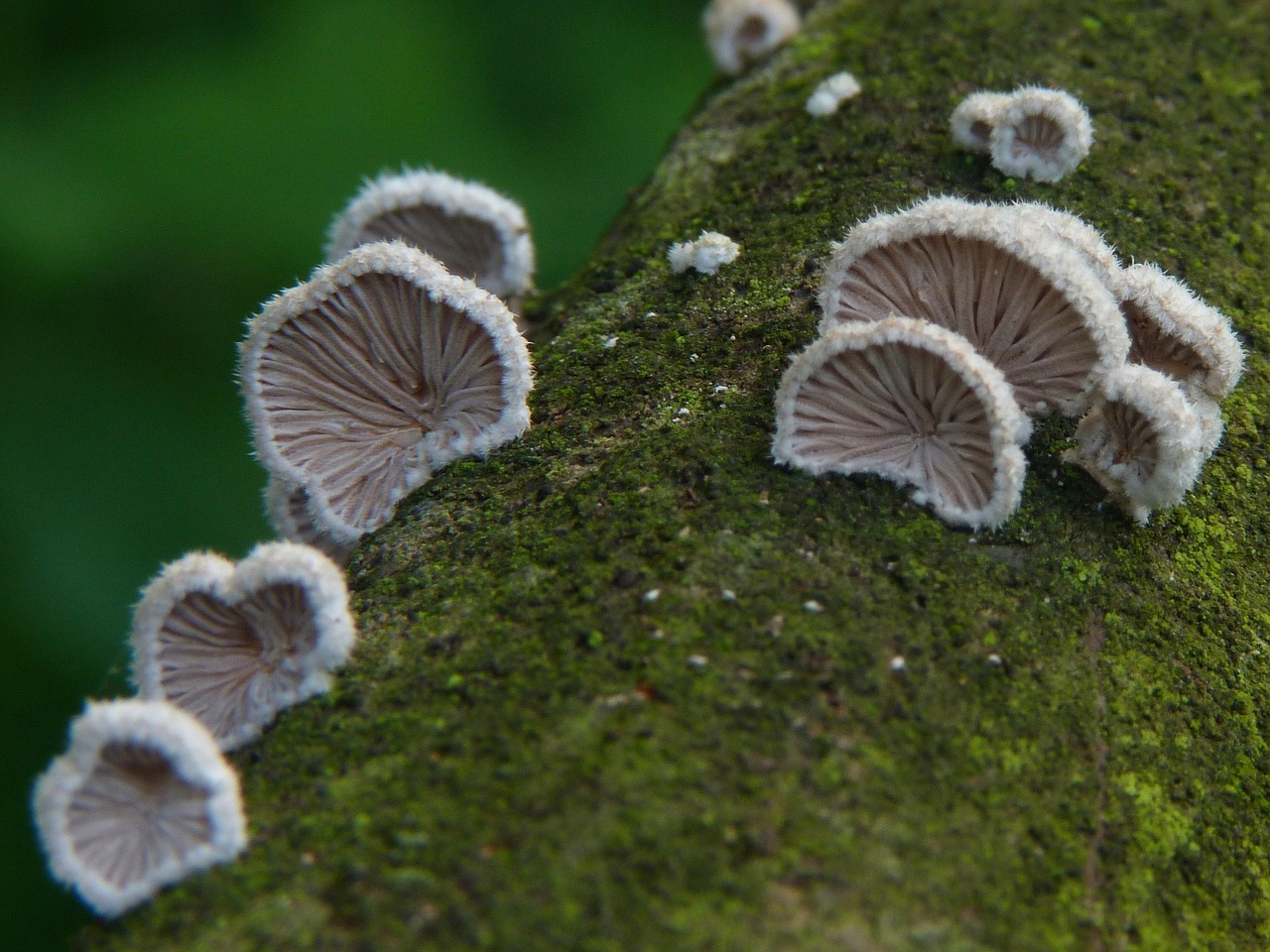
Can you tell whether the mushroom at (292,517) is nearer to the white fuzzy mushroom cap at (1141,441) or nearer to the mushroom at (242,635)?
the mushroom at (242,635)

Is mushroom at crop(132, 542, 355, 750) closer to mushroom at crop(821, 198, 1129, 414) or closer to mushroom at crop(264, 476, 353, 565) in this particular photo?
mushroom at crop(264, 476, 353, 565)

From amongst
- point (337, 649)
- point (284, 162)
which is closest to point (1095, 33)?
point (337, 649)

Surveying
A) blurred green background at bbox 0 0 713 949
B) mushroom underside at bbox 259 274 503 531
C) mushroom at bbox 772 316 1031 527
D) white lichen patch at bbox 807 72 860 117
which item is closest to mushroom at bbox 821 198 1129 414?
mushroom at bbox 772 316 1031 527

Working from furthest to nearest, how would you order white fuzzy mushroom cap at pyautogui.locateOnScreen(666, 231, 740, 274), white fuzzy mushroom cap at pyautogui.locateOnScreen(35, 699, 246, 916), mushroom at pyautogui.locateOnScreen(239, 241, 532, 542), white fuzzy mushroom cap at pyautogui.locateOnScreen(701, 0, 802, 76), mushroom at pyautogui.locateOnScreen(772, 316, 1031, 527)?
1. white fuzzy mushroom cap at pyautogui.locateOnScreen(701, 0, 802, 76)
2. white fuzzy mushroom cap at pyautogui.locateOnScreen(666, 231, 740, 274)
3. mushroom at pyautogui.locateOnScreen(239, 241, 532, 542)
4. mushroom at pyautogui.locateOnScreen(772, 316, 1031, 527)
5. white fuzzy mushroom cap at pyautogui.locateOnScreen(35, 699, 246, 916)

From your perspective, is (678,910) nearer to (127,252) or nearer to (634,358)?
(634,358)

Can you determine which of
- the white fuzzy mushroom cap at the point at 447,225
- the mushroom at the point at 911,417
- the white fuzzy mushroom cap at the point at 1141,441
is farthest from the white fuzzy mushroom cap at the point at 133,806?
the white fuzzy mushroom cap at the point at 1141,441

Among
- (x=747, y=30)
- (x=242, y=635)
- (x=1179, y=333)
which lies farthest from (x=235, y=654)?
(x=747, y=30)
